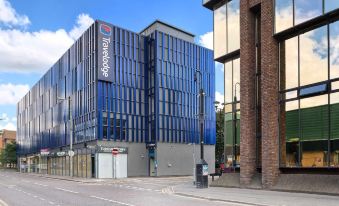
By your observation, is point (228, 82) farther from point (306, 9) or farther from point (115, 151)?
point (115, 151)

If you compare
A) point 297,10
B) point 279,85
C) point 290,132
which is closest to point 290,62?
point 279,85

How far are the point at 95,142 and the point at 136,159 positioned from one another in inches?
262

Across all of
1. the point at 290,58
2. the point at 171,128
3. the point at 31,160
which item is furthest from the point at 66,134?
the point at 290,58

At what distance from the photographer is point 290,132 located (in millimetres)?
Result: 24531

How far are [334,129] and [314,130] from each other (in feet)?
4.34

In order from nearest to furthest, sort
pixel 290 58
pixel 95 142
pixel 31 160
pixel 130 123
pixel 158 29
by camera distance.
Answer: pixel 290 58 → pixel 95 142 → pixel 130 123 → pixel 158 29 → pixel 31 160

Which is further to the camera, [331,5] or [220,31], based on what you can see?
[220,31]

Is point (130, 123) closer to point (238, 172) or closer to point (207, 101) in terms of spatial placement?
point (207, 101)

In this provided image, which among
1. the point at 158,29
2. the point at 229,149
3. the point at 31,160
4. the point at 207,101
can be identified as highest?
the point at 158,29

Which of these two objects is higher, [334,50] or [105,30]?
[105,30]

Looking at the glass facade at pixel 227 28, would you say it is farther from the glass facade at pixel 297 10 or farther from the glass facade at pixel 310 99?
the glass facade at pixel 310 99

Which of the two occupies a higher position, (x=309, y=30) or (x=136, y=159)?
(x=309, y=30)

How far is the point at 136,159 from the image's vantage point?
190 ft

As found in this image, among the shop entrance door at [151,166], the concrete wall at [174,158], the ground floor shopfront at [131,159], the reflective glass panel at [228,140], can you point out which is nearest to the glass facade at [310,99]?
the reflective glass panel at [228,140]
